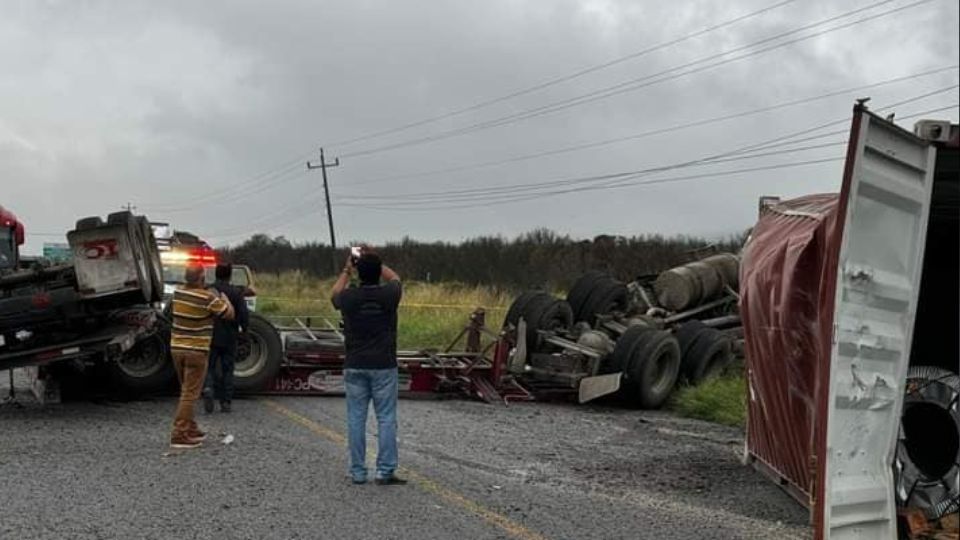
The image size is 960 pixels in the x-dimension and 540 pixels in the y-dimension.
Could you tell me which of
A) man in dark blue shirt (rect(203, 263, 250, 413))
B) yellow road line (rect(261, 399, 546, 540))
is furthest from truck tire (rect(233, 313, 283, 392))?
yellow road line (rect(261, 399, 546, 540))

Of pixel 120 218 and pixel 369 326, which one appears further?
pixel 120 218

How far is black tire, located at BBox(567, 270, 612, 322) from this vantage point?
15.4m

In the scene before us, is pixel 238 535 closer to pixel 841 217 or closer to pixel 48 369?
pixel 841 217

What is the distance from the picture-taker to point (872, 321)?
4648mm

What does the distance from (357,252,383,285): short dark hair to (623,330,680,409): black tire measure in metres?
6.11

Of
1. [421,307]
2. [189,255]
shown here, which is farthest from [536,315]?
[421,307]

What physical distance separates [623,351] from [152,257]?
6.17 meters

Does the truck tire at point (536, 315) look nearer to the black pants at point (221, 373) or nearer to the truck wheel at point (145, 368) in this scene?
the black pants at point (221, 373)

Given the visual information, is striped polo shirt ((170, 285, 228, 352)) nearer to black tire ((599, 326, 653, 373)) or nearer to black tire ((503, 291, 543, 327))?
black tire ((599, 326, 653, 373))

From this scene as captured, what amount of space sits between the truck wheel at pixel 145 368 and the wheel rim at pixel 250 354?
2.72 feet

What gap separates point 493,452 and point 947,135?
18.2ft

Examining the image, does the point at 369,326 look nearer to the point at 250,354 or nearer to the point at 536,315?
the point at 250,354

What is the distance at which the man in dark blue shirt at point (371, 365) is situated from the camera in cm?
751

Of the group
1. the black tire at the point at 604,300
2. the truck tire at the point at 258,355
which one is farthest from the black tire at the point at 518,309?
the truck tire at the point at 258,355
